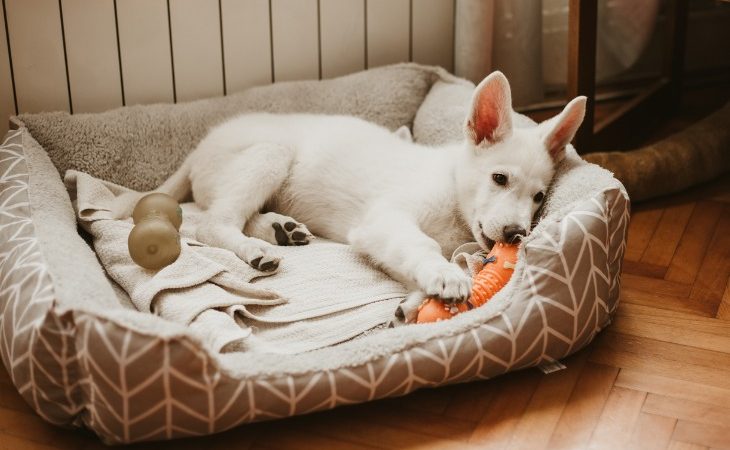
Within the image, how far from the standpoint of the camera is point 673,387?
216 cm

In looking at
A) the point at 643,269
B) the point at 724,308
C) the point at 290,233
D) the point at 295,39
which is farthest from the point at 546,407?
the point at 295,39

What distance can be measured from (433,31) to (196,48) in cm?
103

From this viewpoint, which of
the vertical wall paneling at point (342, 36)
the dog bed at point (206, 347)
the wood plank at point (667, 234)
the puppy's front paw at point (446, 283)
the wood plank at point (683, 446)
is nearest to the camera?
the dog bed at point (206, 347)

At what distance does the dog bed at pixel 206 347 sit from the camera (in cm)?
182

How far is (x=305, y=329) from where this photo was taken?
2277mm

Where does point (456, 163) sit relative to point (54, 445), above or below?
above

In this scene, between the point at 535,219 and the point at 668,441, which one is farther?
the point at 535,219

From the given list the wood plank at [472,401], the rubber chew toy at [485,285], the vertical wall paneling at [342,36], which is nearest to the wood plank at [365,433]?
the wood plank at [472,401]

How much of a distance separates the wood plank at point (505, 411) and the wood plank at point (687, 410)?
0.28 metres

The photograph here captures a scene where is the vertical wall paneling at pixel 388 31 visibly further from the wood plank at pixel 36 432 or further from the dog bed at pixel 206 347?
the wood plank at pixel 36 432

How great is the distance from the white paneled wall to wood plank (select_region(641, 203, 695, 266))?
1.21 metres

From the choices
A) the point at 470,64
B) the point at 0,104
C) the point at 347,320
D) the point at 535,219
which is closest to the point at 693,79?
the point at 470,64

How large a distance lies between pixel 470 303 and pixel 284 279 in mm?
559

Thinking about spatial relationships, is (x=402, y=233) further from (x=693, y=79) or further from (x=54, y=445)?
(x=693, y=79)
